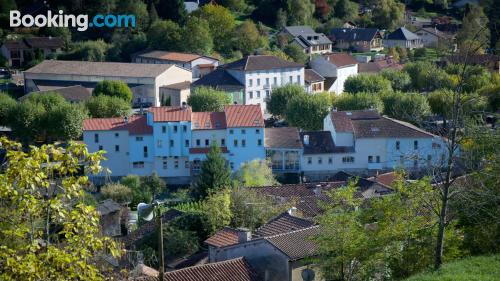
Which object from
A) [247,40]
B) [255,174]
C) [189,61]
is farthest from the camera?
[247,40]

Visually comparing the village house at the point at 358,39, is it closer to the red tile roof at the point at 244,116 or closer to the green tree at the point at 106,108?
the green tree at the point at 106,108

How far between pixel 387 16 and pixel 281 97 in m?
33.3

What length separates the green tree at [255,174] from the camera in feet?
113

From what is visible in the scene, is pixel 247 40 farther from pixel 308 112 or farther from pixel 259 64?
pixel 308 112

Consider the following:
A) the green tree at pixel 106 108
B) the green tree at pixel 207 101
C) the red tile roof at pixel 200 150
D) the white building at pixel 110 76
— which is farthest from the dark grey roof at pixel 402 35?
the red tile roof at pixel 200 150

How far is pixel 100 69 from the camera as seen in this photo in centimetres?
5475

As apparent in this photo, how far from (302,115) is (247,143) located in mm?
7208

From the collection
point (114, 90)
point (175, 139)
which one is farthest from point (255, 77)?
point (175, 139)

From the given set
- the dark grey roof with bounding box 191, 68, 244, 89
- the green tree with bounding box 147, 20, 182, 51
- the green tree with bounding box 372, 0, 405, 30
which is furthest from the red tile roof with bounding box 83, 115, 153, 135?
the green tree with bounding box 372, 0, 405, 30

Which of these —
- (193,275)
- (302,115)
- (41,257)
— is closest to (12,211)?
(41,257)

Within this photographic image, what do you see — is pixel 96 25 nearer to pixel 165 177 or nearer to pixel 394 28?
pixel 394 28

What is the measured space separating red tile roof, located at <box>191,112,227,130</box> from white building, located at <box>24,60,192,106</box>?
42.9 ft

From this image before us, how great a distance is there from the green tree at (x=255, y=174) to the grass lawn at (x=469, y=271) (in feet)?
69.4

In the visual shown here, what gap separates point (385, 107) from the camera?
47.1 meters
